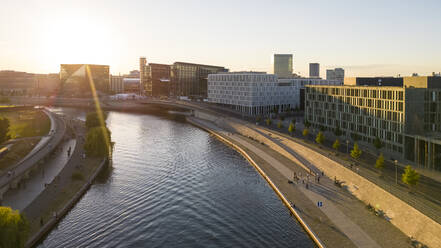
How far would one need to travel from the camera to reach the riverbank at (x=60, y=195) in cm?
4472

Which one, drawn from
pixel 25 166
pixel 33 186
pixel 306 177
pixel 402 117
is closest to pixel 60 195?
pixel 33 186

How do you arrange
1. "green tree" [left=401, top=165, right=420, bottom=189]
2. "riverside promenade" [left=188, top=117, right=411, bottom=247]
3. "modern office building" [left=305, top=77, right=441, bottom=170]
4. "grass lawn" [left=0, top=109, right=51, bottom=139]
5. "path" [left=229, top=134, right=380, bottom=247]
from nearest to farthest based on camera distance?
"path" [left=229, top=134, right=380, bottom=247] < "riverside promenade" [left=188, top=117, right=411, bottom=247] < "green tree" [left=401, top=165, right=420, bottom=189] < "modern office building" [left=305, top=77, right=441, bottom=170] < "grass lawn" [left=0, top=109, right=51, bottom=139]

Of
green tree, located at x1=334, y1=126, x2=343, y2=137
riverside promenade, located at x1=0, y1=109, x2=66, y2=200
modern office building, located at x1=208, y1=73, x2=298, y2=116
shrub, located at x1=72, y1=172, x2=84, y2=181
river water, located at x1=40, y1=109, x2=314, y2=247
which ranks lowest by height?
river water, located at x1=40, y1=109, x2=314, y2=247

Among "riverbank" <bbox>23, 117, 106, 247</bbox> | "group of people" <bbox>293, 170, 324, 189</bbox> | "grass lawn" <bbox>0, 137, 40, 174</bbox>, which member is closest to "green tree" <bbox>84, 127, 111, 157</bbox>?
"riverbank" <bbox>23, 117, 106, 247</bbox>

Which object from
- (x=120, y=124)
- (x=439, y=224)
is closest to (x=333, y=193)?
(x=439, y=224)

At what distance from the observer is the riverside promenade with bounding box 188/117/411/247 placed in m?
39.2

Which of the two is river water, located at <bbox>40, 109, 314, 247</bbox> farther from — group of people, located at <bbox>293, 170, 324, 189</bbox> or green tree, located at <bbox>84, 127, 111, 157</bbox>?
group of people, located at <bbox>293, 170, 324, 189</bbox>

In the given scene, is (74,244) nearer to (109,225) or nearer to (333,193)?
(109,225)

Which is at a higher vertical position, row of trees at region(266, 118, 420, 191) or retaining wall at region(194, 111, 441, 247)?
row of trees at region(266, 118, 420, 191)

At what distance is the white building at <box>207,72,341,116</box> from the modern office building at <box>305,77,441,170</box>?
61.8 meters

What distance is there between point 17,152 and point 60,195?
31.1m

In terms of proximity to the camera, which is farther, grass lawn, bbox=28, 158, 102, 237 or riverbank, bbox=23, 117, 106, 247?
grass lawn, bbox=28, 158, 102, 237

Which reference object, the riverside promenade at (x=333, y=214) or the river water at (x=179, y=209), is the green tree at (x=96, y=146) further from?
the riverside promenade at (x=333, y=214)

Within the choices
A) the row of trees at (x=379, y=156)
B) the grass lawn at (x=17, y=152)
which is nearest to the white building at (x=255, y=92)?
the row of trees at (x=379, y=156)
